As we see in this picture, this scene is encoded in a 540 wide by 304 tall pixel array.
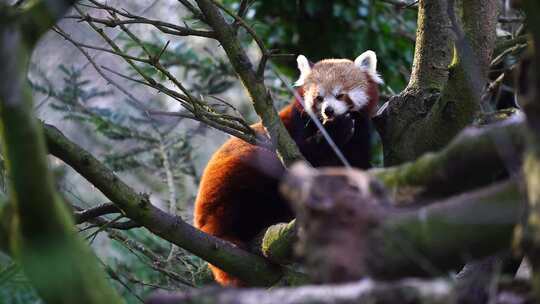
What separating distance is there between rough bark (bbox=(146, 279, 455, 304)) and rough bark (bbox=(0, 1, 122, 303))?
0.99 feet

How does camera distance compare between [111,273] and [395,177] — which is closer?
[395,177]

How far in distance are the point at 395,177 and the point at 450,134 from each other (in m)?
1.71

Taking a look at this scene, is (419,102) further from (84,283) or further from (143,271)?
(143,271)

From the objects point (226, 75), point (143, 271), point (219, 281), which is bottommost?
point (143, 271)

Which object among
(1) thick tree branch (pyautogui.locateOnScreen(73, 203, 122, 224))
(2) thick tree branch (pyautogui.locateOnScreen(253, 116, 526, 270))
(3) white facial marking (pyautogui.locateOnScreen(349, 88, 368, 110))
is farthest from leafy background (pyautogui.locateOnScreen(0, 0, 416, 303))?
(2) thick tree branch (pyautogui.locateOnScreen(253, 116, 526, 270))

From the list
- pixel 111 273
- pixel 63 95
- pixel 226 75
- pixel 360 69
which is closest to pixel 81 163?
pixel 111 273

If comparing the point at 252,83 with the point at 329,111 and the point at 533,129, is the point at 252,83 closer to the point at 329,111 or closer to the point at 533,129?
the point at 533,129

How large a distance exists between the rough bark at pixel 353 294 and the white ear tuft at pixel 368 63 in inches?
165

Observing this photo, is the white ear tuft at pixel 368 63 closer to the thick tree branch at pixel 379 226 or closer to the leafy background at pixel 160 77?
the leafy background at pixel 160 77

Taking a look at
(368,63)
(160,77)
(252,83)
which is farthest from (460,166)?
(160,77)

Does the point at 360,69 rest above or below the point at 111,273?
above

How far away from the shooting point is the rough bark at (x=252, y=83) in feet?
10.3

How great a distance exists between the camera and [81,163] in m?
3.04

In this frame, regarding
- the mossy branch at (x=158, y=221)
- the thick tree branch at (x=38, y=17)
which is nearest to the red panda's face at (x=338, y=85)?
the mossy branch at (x=158, y=221)
